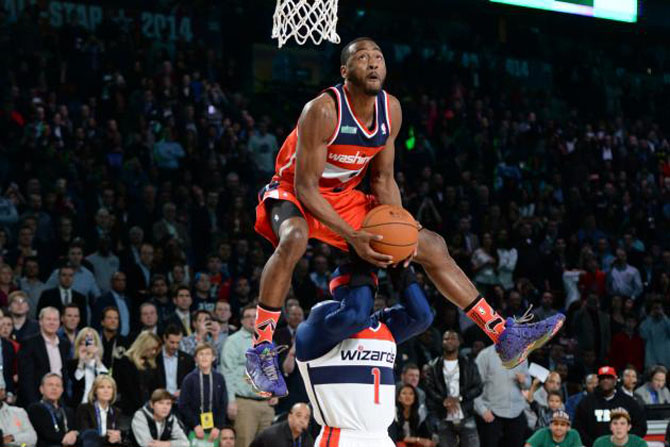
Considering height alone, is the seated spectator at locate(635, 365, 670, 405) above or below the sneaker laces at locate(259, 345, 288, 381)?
below

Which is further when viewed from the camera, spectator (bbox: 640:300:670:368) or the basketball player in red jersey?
spectator (bbox: 640:300:670:368)

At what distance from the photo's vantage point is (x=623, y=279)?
1659 centimetres

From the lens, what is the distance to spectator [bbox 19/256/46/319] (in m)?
12.7

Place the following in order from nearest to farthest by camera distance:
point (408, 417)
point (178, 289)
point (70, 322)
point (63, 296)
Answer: point (70, 322), point (408, 417), point (63, 296), point (178, 289)

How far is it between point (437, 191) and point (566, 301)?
8.46 ft

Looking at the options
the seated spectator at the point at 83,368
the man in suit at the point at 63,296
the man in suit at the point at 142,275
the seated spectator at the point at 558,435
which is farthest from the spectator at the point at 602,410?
the man in suit at the point at 63,296

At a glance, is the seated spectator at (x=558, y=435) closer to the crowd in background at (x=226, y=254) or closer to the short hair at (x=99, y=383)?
the crowd in background at (x=226, y=254)

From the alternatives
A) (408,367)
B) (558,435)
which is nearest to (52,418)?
(408,367)

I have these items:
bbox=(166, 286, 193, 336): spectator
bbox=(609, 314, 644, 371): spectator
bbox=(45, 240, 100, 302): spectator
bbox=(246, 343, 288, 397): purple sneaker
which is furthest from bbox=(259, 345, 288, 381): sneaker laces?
bbox=(609, 314, 644, 371): spectator

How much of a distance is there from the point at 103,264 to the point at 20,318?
1971 mm

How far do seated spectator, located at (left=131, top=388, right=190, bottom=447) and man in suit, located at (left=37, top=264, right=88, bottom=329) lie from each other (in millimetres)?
1895

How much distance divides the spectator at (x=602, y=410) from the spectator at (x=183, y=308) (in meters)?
4.46

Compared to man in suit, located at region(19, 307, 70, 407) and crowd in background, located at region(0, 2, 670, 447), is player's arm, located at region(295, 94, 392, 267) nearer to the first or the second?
crowd in background, located at region(0, 2, 670, 447)

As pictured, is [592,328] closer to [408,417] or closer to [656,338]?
[656,338]
